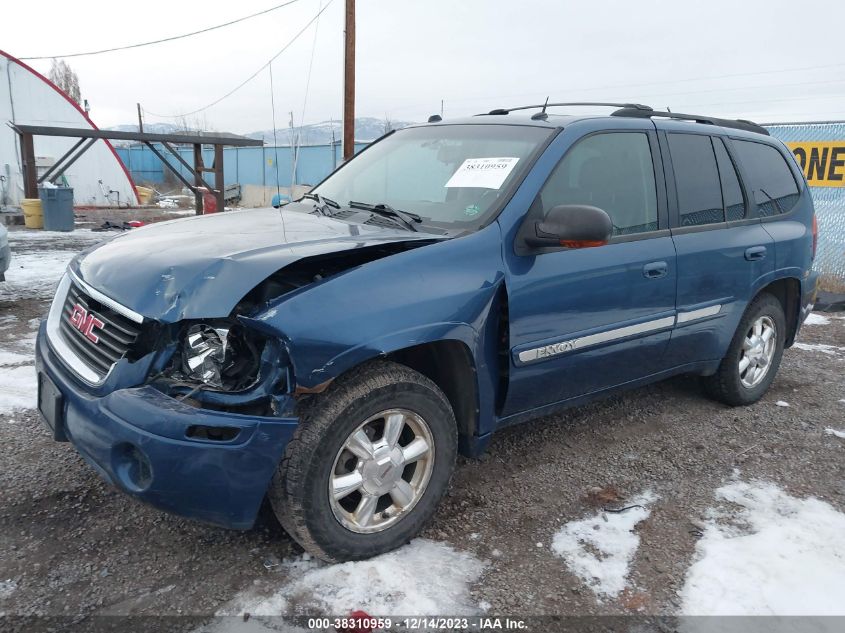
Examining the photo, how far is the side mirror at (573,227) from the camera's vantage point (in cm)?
278

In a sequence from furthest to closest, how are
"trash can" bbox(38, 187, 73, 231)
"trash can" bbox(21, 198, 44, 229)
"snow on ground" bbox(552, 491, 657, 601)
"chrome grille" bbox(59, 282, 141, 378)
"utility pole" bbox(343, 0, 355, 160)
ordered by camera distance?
"trash can" bbox(21, 198, 44, 229)
"trash can" bbox(38, 187, 73, 231)
"utility pole" bbox(343, 0, 355, 160)
"snow on ground" bbox(552, 491, 657, 601)
"chrome grille" bbox(59, 282, 141, 378)

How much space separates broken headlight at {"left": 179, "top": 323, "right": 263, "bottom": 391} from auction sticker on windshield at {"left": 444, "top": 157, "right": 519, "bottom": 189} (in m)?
1.37

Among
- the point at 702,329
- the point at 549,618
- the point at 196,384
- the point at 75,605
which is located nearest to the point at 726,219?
the point at 702,329

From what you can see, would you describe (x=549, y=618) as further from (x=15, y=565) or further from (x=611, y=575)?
(x=15, y=565)

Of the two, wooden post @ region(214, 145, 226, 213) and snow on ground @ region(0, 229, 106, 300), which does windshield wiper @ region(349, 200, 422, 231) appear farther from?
wooden post @ region(214, 145, 226, 213)

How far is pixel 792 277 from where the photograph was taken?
4484 mm

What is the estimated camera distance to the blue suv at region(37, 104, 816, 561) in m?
2.27

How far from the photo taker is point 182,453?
7.13 ft

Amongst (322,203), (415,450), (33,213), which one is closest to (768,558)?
(415,450)

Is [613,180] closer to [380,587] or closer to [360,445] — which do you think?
[360,445]

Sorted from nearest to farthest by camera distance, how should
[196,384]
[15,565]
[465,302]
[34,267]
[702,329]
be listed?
[196,384] < [15,565] < [465,302] < [702,329] < [34,267]

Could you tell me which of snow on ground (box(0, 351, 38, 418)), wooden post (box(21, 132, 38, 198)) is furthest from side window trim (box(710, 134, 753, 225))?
wooden post (box(21, 132, 38, 198))

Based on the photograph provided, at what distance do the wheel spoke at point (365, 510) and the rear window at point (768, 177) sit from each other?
10.5 feet

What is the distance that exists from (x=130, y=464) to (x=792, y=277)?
4268mm
